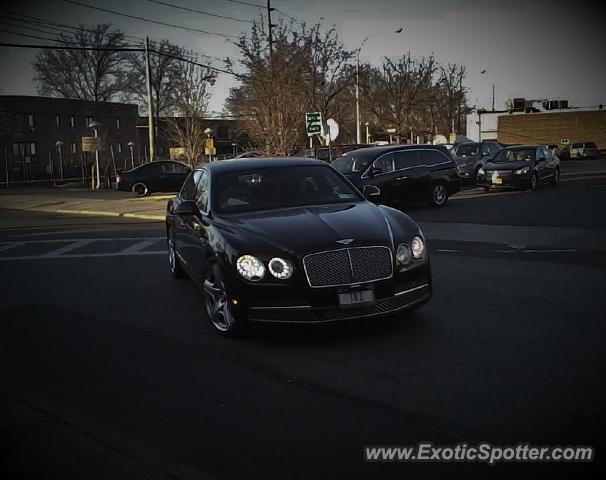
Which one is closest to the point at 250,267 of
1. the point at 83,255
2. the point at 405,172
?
the point at 83,255

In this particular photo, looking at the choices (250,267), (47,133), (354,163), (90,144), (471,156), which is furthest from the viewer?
(47,133)

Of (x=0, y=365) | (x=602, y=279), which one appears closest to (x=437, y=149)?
(x=602, y=279)

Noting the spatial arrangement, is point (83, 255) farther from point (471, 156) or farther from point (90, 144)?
point (90, 144)

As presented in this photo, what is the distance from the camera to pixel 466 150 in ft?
79.4

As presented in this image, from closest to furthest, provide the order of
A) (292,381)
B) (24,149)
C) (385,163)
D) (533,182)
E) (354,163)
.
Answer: (292,381)
(385,163)
(354,163)
(533,182)
(24,149)

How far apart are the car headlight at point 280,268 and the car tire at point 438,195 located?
11.6 m

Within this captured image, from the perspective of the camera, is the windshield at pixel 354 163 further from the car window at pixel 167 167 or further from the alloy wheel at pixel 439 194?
the car window at pixel 167 167

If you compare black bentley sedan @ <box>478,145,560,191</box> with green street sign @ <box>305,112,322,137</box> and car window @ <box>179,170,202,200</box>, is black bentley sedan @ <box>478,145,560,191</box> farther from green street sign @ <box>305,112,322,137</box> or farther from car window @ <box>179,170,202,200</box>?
car window @ <box>179,170,202,200</box>

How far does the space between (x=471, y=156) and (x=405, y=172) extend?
9516 millimetres

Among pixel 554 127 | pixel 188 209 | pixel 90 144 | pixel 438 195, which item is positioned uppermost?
pixel 554 127

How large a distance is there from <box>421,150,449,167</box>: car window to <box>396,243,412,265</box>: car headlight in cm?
1107

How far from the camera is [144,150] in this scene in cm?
7381

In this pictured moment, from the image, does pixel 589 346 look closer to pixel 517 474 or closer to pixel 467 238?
pixel 517 474

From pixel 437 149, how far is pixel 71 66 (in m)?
51.8
